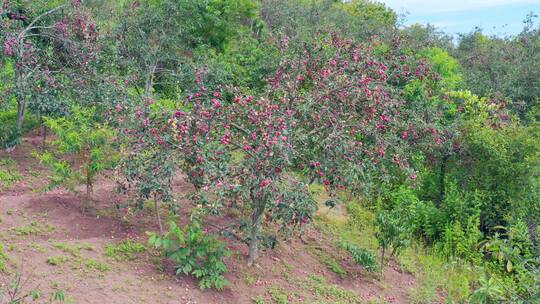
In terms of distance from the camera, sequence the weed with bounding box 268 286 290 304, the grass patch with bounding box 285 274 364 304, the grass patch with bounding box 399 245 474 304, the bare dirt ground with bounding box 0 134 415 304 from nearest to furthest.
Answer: the bare dirt ground with bounding box 0 134 415 304
the weed with bounding box 268 286 290 304
the grass patch with bounding box 285 274 364 304
the grass patch with bounding box 399 245 474 304

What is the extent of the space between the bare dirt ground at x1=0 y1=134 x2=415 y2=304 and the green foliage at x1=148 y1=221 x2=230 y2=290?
14 centimetres


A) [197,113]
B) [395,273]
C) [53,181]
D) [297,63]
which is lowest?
[395,273]

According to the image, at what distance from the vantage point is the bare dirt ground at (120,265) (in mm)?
5359

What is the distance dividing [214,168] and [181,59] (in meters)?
7.26

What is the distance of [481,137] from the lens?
8570 millimetres

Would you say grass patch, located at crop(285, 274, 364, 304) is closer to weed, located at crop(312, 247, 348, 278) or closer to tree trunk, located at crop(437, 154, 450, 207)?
weed, located at crop(312, 247, 348, 278)

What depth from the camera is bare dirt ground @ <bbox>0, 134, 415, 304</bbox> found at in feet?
17.6

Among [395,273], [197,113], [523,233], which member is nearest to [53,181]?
[197,113]

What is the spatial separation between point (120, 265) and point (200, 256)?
855mm

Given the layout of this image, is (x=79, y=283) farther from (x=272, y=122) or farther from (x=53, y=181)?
(x=272, y=122)

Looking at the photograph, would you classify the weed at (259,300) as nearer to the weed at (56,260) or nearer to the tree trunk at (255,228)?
the tree trunk at (255,228)

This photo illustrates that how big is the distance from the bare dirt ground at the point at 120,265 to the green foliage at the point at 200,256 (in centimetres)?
14

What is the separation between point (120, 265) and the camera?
19.0 feet

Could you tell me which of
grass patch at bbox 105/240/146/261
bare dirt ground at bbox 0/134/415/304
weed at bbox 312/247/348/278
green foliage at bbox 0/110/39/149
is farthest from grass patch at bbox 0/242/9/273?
weed at bbox 312/247/348/278
